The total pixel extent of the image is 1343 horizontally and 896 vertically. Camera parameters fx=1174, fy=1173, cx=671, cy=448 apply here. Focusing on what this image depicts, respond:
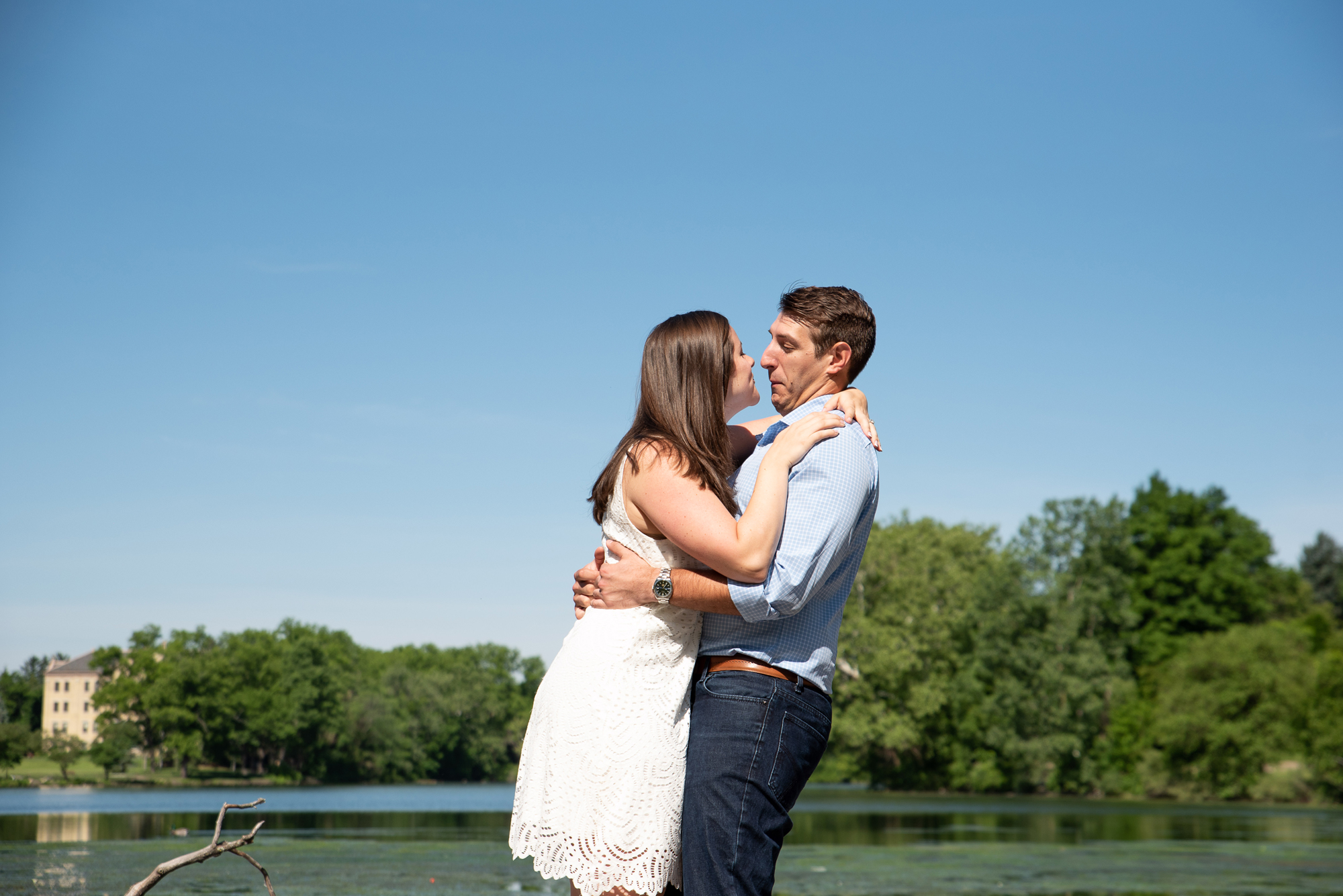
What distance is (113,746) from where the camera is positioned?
138 feet

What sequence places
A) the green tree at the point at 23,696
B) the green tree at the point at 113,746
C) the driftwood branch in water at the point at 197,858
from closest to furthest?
the driftwood branch in water at the point at 197,858
the green tree at the point at 23,696
the green tree at the point at 113,746

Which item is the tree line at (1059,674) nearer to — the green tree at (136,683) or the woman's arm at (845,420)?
the green tree at (136,683)

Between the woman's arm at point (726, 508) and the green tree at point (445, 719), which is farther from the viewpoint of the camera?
the green tree at point (445, 719)

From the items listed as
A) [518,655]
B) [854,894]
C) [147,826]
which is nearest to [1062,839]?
[854,894]

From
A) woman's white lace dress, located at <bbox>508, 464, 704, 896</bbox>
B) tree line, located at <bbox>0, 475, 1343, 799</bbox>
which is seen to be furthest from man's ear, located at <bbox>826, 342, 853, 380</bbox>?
tree line, located at <bbox>0, 475, 1343, 799</bbox>

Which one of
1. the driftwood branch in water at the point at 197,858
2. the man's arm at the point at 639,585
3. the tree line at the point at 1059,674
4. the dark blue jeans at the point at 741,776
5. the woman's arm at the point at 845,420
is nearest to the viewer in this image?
the dark blue jeans at the point at 741,776

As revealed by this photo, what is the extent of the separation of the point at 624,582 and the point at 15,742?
34.9ft

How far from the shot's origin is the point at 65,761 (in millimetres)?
15219

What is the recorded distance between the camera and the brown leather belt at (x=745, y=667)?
9.57ft

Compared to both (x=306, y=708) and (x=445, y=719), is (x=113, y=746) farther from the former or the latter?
(x=445, y=719)

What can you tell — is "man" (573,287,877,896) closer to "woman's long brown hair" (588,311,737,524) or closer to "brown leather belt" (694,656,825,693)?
"brown leather belt" (694,656,825,693)

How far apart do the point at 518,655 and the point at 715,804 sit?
83858 mm

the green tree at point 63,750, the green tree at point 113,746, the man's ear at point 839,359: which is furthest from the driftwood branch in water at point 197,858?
the green tree at point 113,746

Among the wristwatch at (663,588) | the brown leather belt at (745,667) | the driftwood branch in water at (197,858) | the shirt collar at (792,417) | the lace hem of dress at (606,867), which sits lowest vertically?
the driftwood branch in water at (197,858)
